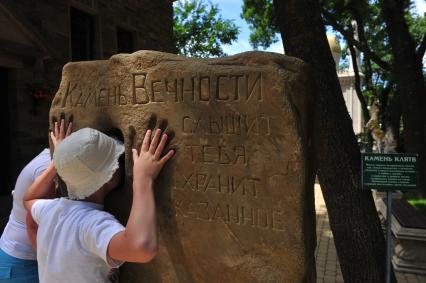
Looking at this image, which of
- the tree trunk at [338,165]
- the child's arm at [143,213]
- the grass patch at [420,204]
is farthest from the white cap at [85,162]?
the grass patch at [420,204]

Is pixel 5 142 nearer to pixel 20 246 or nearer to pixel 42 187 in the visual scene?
pixel 20 246

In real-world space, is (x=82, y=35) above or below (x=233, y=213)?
above

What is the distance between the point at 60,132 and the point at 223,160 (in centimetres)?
95

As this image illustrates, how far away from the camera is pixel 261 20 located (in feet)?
41.4

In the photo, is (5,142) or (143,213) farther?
(5,142)

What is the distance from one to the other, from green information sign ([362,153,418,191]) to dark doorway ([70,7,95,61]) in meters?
6.62

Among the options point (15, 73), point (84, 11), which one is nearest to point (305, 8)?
point (15, 73)

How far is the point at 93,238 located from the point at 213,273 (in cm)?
66

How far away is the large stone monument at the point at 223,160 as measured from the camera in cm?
181

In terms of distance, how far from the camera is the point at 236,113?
1.89 meters

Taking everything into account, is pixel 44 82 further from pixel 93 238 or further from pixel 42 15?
pixel 93 238

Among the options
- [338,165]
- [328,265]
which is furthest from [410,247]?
[338,165]

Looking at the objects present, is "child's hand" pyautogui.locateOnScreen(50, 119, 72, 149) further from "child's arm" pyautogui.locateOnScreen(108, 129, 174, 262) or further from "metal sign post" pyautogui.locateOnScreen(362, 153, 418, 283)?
"metal sign post" pyautogui.locateOnScreen(362, 153, 418, 283)

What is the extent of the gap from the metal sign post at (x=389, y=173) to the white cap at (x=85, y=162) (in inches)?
80.5
